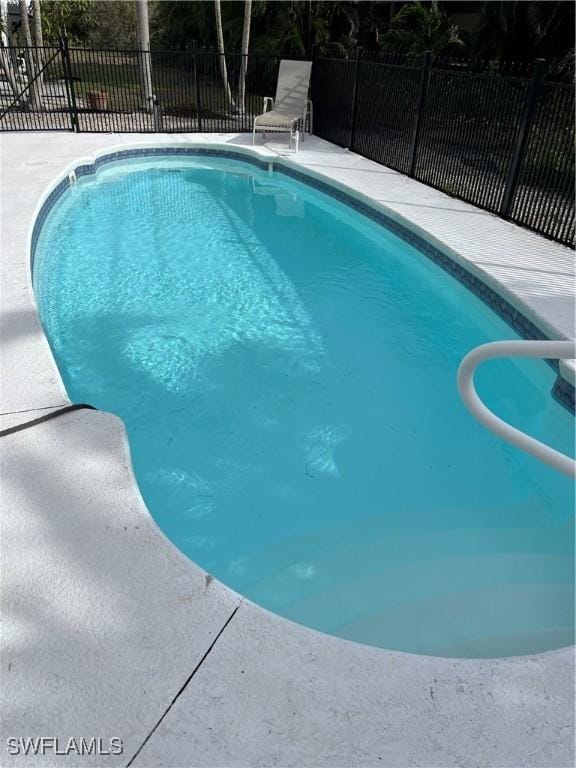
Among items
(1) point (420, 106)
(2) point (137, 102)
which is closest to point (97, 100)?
(2) point (137, 102)

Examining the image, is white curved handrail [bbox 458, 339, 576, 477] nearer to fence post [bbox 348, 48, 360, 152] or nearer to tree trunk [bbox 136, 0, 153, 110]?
fence post [bbox 348, 48, 360, 152]

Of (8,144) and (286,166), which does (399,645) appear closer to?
(286,166)

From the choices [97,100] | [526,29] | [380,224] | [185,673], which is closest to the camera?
[185,673]

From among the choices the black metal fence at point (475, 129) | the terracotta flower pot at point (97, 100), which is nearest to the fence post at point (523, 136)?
the black metal fence at point (475, 129)

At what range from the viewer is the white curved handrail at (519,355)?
1267 millimetres

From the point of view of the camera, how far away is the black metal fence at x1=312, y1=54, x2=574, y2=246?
551 cm

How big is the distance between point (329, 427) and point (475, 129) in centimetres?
475

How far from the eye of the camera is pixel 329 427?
3580 mm

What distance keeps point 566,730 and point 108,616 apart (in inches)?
51.7

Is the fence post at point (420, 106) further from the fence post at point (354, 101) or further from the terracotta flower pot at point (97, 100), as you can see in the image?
the terracotta flower pot at point (97, 100)

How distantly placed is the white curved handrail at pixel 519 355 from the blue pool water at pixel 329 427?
4.04 ft

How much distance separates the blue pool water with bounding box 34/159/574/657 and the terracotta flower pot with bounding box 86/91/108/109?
280 inches

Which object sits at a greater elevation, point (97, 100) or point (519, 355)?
point (519, 355)

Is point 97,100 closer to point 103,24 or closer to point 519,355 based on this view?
point 519,355
